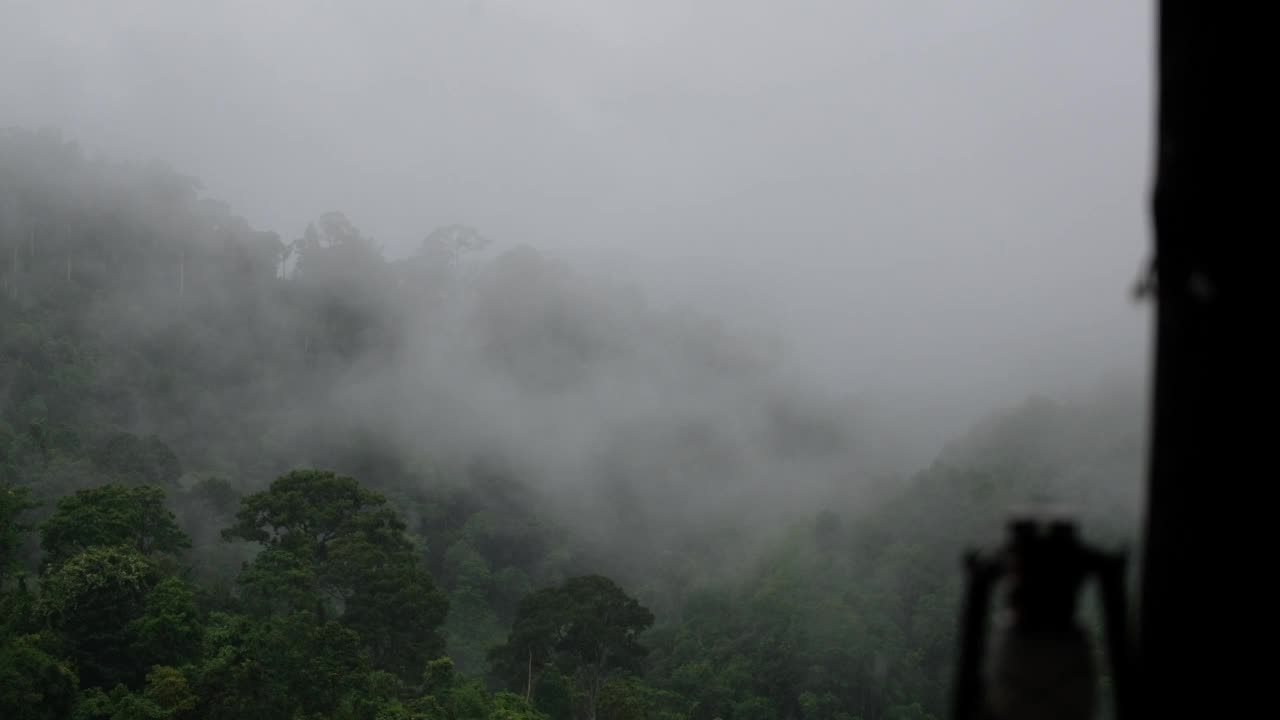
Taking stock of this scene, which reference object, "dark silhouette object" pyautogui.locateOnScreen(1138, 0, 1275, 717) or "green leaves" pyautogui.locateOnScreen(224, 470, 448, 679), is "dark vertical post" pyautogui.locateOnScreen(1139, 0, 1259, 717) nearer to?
"dark silhouette object" pyautogui.locateOnScreen(1138, 0, 1275, 717)

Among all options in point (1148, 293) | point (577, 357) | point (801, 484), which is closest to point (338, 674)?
point (1148, 293)

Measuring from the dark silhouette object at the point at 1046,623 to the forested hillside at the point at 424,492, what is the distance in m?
14.9

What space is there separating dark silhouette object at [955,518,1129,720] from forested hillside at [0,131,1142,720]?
14.9 metres

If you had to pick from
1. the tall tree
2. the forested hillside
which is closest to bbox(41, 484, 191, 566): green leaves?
the forested hillside

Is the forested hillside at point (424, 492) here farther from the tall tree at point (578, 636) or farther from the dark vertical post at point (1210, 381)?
the dark vertical post at point (1210, 381)

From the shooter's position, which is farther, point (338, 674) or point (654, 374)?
point (654, 374)

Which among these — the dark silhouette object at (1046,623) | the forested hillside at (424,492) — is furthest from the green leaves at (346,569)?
the dark silhouette object at (1046,623)

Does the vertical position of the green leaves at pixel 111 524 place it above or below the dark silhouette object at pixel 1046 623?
above

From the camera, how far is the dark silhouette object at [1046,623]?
0.93 m

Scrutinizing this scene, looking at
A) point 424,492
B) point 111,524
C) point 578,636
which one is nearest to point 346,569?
point 111,524

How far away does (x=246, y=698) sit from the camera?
594 inches

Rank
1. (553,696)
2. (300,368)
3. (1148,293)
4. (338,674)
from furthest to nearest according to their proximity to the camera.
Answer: (300,368)
(553,696)
(338,674)
(1148,293)

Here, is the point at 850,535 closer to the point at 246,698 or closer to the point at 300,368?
the point at 300,368

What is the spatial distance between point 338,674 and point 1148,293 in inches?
667
